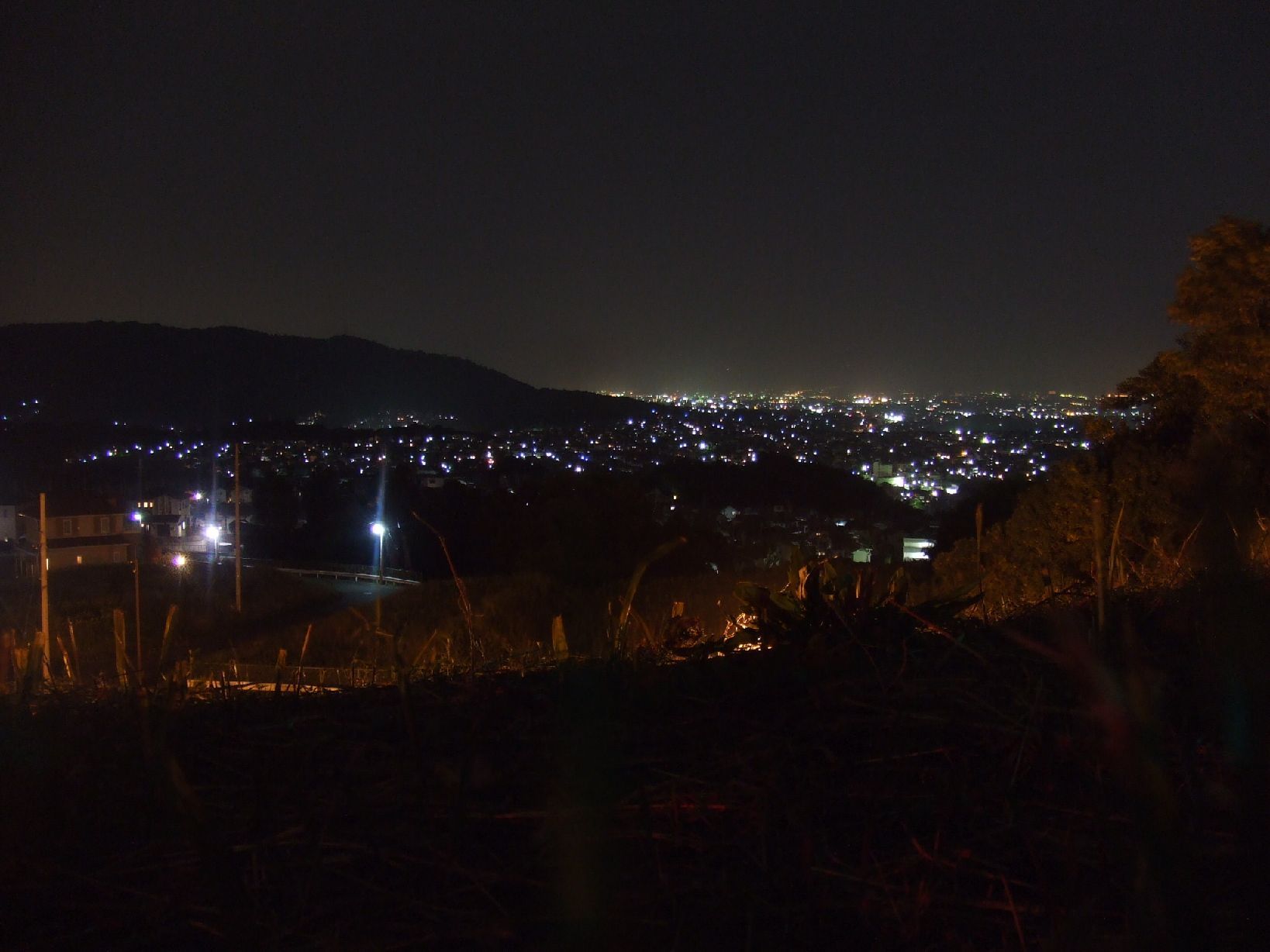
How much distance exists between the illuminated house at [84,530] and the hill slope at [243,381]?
63.4 feet

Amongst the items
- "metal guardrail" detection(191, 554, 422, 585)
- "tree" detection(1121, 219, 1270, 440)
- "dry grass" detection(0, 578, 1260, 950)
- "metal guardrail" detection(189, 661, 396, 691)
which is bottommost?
"metal guardrail" detection(191, 554, 422, 585)

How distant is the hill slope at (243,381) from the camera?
217 ft

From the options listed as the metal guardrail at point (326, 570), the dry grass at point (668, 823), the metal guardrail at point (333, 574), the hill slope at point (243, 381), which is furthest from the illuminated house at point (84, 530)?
the dry grass at point (668, 823)

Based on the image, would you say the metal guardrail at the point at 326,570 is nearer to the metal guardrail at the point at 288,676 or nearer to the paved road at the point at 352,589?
the paved road at the point at 352,589

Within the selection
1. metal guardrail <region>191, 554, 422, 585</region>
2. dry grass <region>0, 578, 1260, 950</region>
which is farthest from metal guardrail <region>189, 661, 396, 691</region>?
metal guardrail <region>191, 554, 422, 585</region>

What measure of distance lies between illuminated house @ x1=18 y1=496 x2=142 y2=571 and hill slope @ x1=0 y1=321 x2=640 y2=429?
19.3 m

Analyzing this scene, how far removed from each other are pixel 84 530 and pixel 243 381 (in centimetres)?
4065

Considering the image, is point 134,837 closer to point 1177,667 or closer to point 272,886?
point 272,886

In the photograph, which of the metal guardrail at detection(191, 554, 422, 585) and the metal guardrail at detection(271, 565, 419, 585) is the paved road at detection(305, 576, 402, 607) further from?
the metal guardrail at detection(191, 554, 422, 585)

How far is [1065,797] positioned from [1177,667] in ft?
3.63

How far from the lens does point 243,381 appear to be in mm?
77312

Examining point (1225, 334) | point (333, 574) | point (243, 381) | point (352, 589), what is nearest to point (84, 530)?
point (333, 574)

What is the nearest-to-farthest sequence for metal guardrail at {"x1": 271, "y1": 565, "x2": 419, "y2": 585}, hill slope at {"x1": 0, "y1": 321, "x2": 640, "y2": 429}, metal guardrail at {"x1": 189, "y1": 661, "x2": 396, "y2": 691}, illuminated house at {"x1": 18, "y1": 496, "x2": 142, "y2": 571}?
metal guardrail at {"x1": 189, "y1": 661, "x2": 396, "y2": 691}
metal guardrail at {"x1": 271, "y1": 565, "x2": 419, "y2": 585}
illuminated house at {"x1": 18, "y1": 496, "x2": 142, "y2": 571}
hill slope at {"x1": 0, "y1": 321, "x2": 640, "y2": 429}

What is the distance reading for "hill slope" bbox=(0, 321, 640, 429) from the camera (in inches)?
2608
